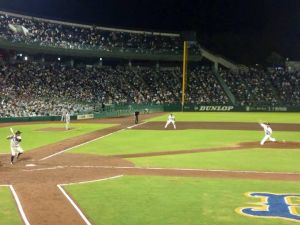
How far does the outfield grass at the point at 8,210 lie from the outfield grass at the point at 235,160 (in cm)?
774

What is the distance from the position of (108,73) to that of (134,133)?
38469 millimetres

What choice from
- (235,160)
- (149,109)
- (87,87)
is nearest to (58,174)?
(235,160)

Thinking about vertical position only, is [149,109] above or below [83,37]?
below

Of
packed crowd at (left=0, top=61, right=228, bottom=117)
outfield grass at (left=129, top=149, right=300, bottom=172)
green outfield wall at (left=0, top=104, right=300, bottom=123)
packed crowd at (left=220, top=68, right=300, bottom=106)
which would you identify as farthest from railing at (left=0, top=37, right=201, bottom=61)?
outfield grass at (left=129, top=149, right=300, bottom=172)

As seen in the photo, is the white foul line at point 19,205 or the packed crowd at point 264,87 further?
the packed crowd at point 264,87

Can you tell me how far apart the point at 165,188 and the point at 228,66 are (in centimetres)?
7179

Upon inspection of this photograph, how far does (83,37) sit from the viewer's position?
72250mm

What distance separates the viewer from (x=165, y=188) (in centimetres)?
1532

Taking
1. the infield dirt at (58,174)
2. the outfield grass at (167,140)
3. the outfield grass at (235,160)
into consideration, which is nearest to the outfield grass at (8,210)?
the infield dirt at (58,174)

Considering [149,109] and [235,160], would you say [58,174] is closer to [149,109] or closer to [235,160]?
[235,160]

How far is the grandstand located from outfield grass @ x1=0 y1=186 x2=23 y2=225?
116 ft

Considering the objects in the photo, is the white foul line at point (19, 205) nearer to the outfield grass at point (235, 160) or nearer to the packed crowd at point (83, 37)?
the outfield grass at point (235, 160)

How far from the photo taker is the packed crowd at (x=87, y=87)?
53438mm

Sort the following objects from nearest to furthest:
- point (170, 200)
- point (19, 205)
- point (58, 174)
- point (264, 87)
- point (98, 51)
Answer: point (19, 205) → point (170, 200) → point (58, 174) → point (98, 51) → point (264, 87)
